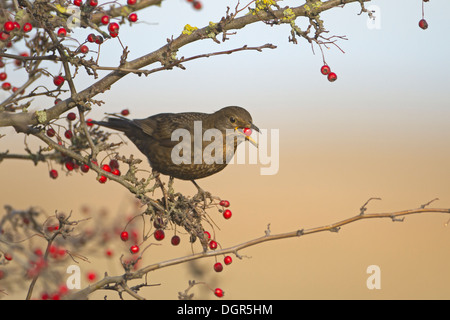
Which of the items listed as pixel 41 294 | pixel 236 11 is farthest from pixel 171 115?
pixel 41 294

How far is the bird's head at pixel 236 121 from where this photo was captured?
4.78 meters

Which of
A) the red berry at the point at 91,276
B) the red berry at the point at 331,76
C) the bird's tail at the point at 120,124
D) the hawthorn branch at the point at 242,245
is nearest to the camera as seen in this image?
the hawthorn branch at the point at 242,245

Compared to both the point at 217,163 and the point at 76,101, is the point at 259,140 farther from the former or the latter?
the point at 76,101

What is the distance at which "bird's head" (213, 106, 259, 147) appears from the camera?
15.7ft

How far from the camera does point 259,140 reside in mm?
4590

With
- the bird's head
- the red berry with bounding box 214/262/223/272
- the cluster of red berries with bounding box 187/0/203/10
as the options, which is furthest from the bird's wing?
the cluster of red berries with bounding box 187/0/203/10

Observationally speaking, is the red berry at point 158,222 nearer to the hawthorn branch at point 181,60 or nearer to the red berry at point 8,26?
the hawthorn branch at point 181,60

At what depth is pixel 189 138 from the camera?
485 cm

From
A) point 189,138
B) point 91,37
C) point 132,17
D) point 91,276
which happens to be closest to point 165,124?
point 189,138

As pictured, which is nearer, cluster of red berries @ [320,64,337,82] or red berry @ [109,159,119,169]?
cluster of red berries @ [320,64,337,82]

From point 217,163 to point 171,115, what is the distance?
902 millimetres

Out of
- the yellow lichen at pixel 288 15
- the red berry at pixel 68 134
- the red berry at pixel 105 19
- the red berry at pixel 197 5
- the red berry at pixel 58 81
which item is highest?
the red berry at pixel 197 5

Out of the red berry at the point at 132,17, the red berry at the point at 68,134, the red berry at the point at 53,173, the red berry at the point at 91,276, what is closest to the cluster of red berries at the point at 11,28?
the red berry at the point at 132,17

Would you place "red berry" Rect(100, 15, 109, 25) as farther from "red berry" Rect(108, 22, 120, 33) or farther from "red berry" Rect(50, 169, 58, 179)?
"red berry" Rect(50, 169, 58, 179)
